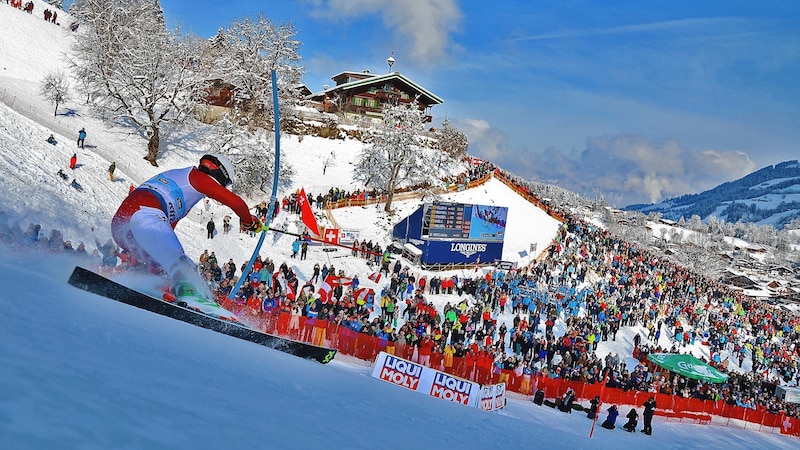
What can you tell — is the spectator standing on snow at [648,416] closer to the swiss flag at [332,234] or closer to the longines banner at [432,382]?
the longines banner at [432,382]

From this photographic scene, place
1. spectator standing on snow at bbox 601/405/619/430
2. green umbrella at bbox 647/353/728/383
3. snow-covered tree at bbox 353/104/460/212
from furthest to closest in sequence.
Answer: snow-covered tree at bbox 353/104/460/212 < green umbrella at bbox 647/353/728/383 < spectator standing on snow at bbox 601/405/619/430

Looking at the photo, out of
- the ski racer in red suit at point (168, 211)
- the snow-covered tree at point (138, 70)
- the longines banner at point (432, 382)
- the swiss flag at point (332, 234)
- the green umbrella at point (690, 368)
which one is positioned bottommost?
the longines banner at point (432, 382)

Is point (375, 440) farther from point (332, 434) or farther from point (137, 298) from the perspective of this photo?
point (137, 298)

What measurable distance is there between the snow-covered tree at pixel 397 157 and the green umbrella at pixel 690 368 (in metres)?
21.8

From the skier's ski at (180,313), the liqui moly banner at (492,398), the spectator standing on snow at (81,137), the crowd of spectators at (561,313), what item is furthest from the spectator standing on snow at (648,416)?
the spectator standing on snow at (81,137)

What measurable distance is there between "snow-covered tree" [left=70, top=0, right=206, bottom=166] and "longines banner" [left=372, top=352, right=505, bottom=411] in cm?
2660

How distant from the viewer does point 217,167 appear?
29.1 feet

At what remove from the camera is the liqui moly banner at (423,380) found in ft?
44.8

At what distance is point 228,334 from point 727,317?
37.1 metres

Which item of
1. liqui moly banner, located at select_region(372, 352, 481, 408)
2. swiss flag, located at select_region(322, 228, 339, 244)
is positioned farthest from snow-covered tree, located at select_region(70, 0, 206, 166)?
liqui moly banner, located at select_region(372, 352, 481, 408)

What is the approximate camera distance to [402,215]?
122 ft

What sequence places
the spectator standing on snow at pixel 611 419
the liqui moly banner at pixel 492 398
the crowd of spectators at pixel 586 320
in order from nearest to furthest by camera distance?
1. the liqui moly banner at pixel 492 398
2. the spectator standing on snow at pixel 611 419
3. the crowd of spectators at pixel 586 320

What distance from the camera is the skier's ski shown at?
7.43 m

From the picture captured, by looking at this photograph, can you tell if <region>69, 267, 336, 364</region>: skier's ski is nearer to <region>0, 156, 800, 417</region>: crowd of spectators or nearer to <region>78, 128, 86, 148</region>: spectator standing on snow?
<region>0, 156, 800, 417</region>: crowd of spectators
